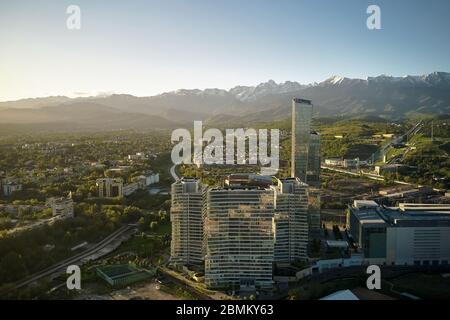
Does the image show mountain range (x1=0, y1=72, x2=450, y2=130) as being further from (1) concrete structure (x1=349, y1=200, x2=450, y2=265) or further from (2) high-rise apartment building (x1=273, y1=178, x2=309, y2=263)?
(1) concrete structure (x1=349, y1=200, x2=450, y2=265)

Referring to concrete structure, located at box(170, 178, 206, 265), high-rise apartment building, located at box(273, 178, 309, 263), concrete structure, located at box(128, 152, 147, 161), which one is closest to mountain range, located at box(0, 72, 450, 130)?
concrete structure, located at box(128, 152, 147, 161)

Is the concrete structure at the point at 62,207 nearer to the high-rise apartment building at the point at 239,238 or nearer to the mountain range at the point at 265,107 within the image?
the high-rise apartment building at the point at 239,238

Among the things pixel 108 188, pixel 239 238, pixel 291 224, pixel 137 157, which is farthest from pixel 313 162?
pixel 137 157

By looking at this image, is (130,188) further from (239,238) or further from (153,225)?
(239,238)

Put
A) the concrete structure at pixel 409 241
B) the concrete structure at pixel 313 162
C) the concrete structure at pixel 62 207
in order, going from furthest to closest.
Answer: the concrete structure at pixel 313 162
the concrete structure at pixel 62 207
the concrete structure at pixel 409 241

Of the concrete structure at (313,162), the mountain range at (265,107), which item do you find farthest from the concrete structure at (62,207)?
the mountain range at (265,107)
